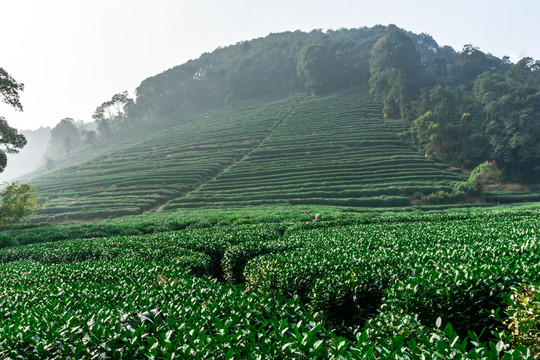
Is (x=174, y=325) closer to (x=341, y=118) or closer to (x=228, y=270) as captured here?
(x=228, y=270)

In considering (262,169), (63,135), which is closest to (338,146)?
(262,169)

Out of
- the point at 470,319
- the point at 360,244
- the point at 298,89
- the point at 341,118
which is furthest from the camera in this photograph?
the point at 298,89

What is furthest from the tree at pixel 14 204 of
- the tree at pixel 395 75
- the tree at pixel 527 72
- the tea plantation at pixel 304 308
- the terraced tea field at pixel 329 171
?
the tree at pixel 527 72

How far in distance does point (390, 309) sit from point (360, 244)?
5.07m

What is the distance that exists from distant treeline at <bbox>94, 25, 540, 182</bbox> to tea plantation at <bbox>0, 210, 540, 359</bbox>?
4360 cm

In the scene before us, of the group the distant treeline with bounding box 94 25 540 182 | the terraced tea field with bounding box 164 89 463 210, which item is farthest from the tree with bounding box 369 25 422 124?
the terraced tea field with bounding box 164 89 463 210

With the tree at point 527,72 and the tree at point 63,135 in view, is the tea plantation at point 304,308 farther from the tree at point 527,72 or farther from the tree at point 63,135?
the tree at point 63,135

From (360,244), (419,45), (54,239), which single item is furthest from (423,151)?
(419,45)

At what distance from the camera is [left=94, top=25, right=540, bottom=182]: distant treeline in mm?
46750

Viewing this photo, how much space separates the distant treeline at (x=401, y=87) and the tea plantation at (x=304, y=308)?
143 ft

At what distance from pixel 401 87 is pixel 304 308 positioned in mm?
67563

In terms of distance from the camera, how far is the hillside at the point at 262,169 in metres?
38.8

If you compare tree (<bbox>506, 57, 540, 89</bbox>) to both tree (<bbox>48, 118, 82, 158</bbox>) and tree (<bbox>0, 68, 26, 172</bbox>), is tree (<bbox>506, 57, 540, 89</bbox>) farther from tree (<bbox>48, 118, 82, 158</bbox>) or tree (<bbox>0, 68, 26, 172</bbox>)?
tree (<bbox>48, 118, 82, 158</bbox>)

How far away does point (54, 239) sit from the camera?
70.9 ft
